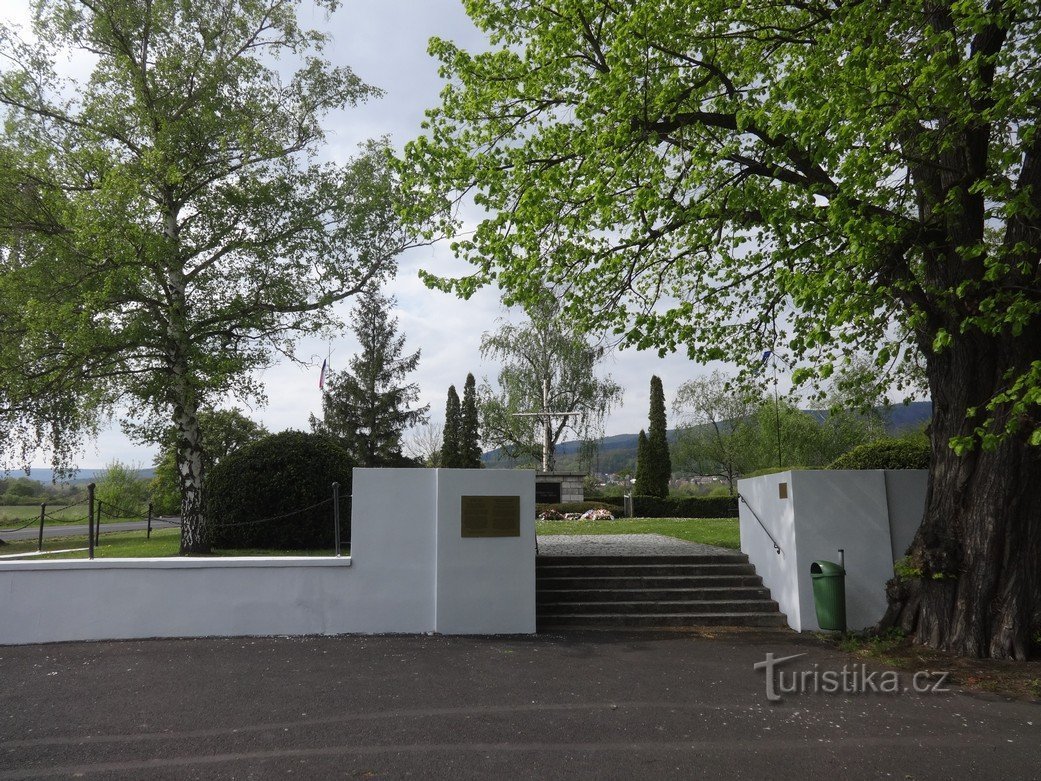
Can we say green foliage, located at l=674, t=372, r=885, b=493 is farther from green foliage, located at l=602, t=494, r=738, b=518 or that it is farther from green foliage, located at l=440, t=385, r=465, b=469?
green foliage, located at l=440, t=385, r=465, b=469

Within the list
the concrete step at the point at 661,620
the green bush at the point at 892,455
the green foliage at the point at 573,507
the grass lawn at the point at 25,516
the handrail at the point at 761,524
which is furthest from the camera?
the green foliage at the point at 573,507

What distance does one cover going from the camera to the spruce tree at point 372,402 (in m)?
43.5

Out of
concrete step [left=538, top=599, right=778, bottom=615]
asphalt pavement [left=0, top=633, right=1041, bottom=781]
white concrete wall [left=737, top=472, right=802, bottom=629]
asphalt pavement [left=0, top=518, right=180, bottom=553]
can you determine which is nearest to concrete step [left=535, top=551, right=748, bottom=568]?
white concrete wall [left=737, top=472, right=802, bottom=629]

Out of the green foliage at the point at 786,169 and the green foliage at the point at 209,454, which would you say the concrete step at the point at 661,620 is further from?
the green foliage at the point at 209,454

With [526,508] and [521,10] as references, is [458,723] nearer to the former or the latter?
[526,508]

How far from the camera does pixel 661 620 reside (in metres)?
10.7

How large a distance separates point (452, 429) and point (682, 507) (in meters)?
16.8

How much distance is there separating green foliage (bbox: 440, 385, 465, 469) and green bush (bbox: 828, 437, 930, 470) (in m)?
33.0

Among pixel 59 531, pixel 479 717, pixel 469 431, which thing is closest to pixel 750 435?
pixel 469 431

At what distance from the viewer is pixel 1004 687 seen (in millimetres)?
7590

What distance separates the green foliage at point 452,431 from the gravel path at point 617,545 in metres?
28.9

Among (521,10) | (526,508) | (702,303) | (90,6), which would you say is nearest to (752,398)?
(702,303)

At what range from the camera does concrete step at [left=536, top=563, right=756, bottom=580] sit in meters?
11.8

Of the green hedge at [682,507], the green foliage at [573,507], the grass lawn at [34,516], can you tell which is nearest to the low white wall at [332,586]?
the grass lawn at [34,516]
